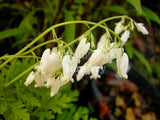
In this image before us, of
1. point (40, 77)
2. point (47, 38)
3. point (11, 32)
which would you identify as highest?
point (11, 32)

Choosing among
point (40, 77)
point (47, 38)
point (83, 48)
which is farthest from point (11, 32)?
point (83, 48)

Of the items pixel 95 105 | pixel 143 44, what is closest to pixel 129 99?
pixel 95 105

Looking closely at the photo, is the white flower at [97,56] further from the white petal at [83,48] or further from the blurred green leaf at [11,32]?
the blurred green leaf at [11,32]

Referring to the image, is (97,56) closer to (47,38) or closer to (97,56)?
(97,56)

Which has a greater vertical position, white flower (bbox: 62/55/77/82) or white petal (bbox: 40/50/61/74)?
white petal (bbox: 40/50/61/74)

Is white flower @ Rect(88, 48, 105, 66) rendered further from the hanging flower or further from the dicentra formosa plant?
the hanging flower

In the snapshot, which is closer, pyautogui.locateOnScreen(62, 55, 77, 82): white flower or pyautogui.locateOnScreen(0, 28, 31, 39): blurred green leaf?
pyautogui.locateOnScreen(62, 55, 77, 82): white flower

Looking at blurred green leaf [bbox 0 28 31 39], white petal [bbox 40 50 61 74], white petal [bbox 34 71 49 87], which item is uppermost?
blurred green leaf [bbox 0 28 31 39]

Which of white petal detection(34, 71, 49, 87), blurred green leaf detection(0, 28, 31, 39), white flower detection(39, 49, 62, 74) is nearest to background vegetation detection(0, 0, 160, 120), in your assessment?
blurred green leaf detection(0, 28, 31, 39)

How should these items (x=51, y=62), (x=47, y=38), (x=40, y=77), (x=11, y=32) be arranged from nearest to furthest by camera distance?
(x=51, y=62) → (x=40, y=77) → (x=11, y=32) → (x=47, y=38)

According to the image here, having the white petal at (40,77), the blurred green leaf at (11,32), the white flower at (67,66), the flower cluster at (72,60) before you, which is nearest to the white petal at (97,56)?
the flower cluster at (72,60)

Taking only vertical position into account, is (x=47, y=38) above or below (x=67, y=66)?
above

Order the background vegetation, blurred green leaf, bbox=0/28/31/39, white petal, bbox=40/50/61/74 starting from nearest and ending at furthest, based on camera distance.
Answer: white petal, bbox=40/50/61/74, the background vegetation, blurred green leaf, bbox=0/28/31/39
